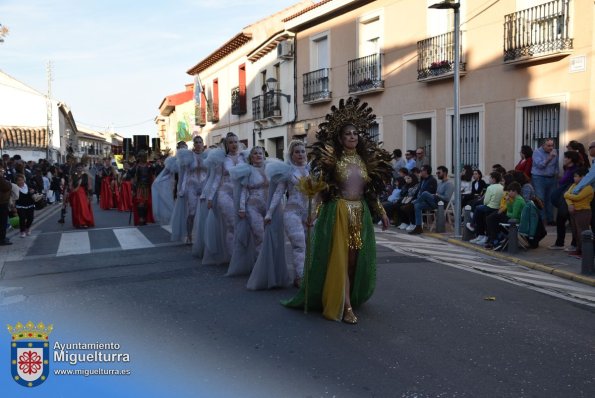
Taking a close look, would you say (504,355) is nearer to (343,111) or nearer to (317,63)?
(343,111)

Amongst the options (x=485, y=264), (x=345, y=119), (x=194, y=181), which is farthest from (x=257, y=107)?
(x=345, y=119)

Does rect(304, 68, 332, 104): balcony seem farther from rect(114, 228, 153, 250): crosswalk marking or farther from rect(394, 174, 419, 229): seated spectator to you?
rect(114, 228, 153, 250): crosswalk marking

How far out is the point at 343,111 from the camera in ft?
18.4

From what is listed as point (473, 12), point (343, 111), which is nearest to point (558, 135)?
point (473, 12)

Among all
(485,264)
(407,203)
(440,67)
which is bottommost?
(485,264)

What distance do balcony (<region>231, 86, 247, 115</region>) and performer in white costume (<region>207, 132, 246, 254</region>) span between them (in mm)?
22056

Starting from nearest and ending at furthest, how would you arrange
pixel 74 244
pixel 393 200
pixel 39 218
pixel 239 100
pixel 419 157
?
pixel 74 244, pixel 393 200, pixel 419 157, pixel 39 218, pixel 239 100

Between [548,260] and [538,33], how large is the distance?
659cm

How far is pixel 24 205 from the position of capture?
12.5 metres

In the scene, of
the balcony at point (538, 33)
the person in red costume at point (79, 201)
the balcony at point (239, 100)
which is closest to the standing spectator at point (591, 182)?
the balcony at point (538, 33)

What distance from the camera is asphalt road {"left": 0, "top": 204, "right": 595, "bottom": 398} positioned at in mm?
4043

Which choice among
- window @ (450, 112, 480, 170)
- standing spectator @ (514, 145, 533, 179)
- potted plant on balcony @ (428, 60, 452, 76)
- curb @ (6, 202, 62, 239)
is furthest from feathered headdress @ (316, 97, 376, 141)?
potted plant on balcony @ (428, 60, 452, 76)

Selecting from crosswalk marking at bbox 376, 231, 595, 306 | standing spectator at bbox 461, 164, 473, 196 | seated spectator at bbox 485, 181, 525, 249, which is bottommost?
crosswalk marking at bbox 376, 231, 595, 306

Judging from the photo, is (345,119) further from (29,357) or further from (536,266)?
(536,266)
